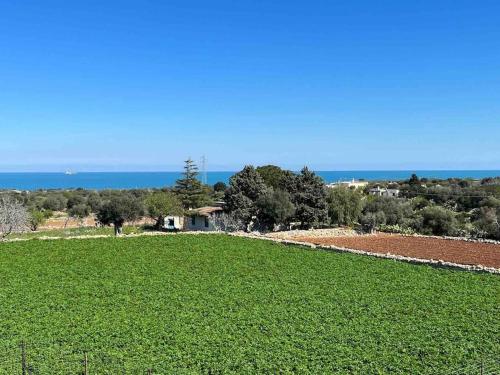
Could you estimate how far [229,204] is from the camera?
46219 millimetres

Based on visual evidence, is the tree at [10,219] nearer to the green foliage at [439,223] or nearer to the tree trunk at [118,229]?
the tree trunk at [118,229]

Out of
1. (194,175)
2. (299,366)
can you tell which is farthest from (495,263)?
(194,175)

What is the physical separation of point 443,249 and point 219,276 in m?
16.4

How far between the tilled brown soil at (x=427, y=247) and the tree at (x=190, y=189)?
2440 centimetres

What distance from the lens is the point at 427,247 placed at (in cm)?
2980

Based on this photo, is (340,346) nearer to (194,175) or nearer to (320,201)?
(320,201)

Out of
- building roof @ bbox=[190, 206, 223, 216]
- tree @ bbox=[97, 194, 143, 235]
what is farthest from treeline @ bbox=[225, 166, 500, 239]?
tree @ bbox=[97, 194, 143, 235]

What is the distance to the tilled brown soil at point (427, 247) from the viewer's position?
25.4m

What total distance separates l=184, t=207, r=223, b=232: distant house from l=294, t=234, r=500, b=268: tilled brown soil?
1594 centimetres

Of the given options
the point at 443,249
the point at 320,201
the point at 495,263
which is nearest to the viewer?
the point at 495,263

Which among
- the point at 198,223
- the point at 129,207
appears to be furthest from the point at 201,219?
the point at 129,207

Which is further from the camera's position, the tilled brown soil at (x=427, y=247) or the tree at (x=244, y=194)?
the tree at (x=244, y=194)

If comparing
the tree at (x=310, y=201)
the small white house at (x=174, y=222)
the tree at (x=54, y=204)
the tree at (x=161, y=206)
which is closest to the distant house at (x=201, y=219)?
the tree at (x=161, y=206)

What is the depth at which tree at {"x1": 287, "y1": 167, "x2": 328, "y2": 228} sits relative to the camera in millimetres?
43959
